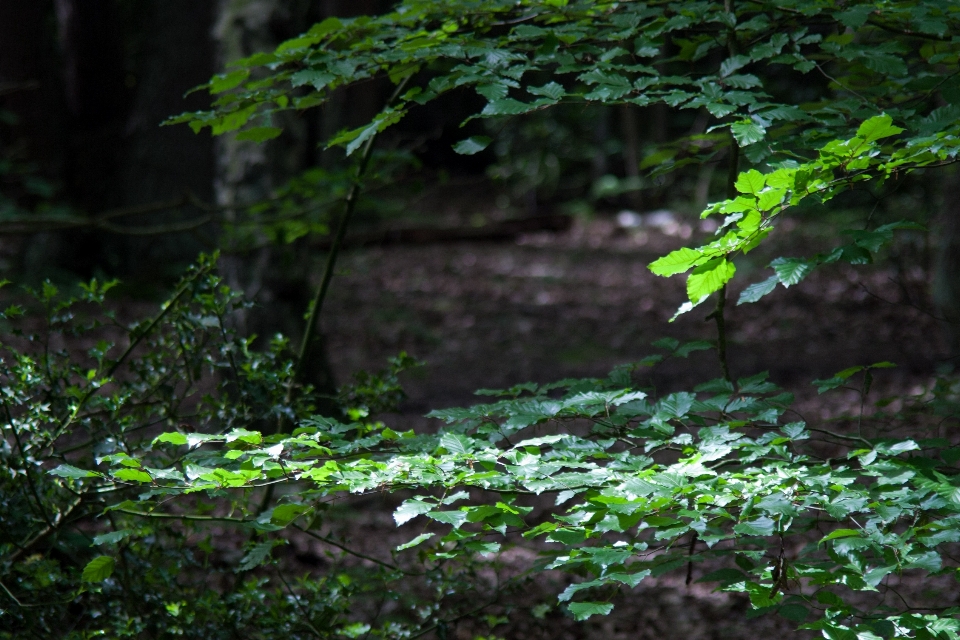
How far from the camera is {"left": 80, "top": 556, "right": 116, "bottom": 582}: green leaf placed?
1.88 m

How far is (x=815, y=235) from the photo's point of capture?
11.1m

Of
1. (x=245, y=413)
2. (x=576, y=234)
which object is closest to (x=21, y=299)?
(x=245, y=413)

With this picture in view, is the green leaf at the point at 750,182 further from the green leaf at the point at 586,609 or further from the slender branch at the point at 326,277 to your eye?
the slender branch at the point at 326,277

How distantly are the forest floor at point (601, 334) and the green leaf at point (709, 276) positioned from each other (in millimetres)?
2112

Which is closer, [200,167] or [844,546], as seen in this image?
[844,546]

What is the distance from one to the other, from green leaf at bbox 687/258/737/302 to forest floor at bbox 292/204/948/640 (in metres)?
2.11

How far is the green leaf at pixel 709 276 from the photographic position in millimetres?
1607

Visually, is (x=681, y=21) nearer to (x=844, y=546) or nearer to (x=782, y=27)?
(x=782, y=27)

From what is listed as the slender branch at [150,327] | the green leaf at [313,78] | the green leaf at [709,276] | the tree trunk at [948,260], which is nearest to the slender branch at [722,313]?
the green leaf at [709,276]

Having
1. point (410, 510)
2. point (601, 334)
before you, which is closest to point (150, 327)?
point (410, 510)

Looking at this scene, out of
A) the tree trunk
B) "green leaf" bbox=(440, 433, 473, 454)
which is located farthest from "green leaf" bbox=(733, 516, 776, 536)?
the tree trunk

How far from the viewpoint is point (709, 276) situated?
5.32ft

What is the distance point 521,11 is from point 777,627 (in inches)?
102

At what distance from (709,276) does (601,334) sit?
637 cm
